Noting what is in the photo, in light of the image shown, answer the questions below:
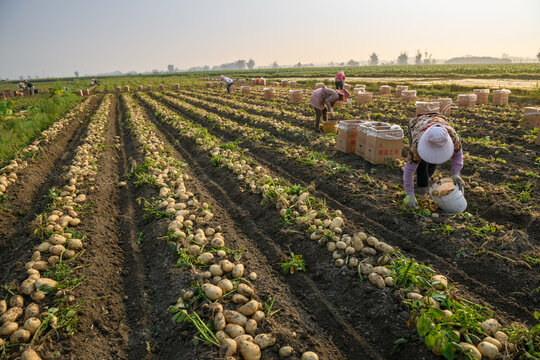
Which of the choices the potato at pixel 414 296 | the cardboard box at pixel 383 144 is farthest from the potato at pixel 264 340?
the cardboard box at pixel 383 144

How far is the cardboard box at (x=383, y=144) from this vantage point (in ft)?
21.7

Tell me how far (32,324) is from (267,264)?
238 centimetres

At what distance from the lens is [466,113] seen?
12445 millimetres

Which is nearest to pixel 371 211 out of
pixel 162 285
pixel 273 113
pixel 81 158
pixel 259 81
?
pixel 162 285

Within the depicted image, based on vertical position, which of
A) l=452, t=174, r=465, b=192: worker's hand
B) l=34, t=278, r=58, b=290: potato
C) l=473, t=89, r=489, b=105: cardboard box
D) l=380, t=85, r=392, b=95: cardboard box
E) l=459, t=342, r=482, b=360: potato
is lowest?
l=459, t=342, r=482, b=360: potato

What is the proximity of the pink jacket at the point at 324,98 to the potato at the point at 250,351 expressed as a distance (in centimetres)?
771

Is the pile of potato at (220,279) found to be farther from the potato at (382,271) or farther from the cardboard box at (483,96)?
the cardboard box at (483,96)

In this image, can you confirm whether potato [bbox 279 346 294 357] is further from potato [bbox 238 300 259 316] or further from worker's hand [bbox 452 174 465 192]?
worker's hand [bbox 452 174 465 192]

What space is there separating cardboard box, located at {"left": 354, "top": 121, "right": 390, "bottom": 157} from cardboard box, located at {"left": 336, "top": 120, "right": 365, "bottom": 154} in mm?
166

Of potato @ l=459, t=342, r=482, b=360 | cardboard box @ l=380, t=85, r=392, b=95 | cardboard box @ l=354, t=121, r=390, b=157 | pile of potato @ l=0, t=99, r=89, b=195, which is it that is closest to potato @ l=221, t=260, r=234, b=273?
potato @ l=459, t=342, r=482, b=360

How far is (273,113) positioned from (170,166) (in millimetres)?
7545

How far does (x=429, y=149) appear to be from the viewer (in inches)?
159

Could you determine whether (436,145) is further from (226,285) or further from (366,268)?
(226,285)

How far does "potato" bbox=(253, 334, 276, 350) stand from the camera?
2.62m
